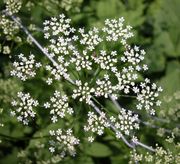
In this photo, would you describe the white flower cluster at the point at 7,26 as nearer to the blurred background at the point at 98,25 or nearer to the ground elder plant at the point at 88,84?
the blurred background at the point at 98,25

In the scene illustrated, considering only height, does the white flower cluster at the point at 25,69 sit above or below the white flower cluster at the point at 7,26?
below

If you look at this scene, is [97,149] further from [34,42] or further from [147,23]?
[147,23]

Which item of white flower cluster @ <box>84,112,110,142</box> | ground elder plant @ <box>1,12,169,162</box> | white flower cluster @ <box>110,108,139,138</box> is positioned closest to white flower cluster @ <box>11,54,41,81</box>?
ground elder plant @ <box>1,12,169,162</box>

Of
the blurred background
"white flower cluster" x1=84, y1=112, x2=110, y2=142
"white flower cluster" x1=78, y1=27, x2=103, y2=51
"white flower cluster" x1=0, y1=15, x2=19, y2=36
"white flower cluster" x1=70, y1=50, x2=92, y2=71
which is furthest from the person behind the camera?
the blurred background

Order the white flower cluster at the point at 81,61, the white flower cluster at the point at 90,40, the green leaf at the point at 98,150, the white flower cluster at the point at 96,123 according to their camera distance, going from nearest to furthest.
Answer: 1. the white flower cluster at the point at 96,123
2. the white flower cluster at the point at 81,61
3. the white flower cluster at the point at 90,40
4. the green leaf at the point at 98,150

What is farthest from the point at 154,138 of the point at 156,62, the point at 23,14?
the point at 23,14

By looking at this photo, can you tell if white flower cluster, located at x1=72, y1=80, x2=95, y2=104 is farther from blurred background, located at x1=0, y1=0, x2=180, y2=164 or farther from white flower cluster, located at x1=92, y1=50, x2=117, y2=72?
blurred background, located at x1=0, y1=0, x2=180, y2=164

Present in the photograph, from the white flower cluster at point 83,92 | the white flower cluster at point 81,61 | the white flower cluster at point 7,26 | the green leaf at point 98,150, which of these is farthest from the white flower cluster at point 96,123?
the white flower cluster at point 7,26
